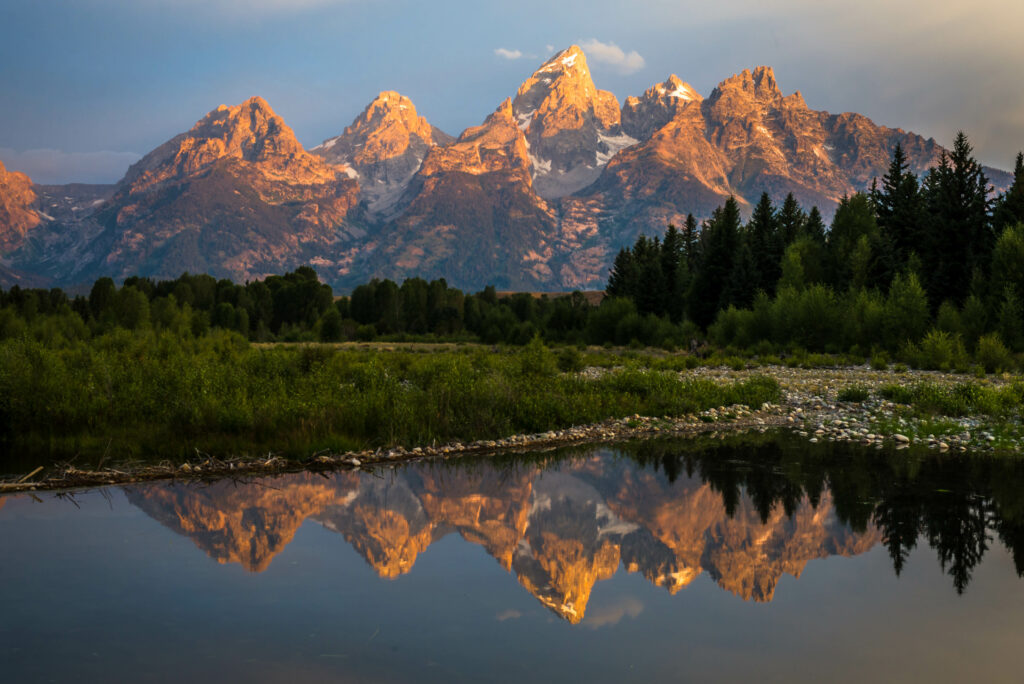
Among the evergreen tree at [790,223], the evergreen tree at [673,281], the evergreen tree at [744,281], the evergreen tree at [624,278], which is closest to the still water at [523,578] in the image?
the evergreen tree at [744,281]

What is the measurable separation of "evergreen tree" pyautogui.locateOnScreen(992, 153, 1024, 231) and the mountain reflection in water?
38.6 meters

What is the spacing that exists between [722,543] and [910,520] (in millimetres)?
3532

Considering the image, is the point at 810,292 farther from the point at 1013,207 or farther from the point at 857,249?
the point at 1013,207

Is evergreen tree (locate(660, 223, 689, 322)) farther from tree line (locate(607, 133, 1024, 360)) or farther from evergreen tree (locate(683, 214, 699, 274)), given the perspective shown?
evergreen tree (locate(683, 214, 699, 274))

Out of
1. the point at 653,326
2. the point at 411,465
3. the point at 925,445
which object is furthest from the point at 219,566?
the point at 653,326

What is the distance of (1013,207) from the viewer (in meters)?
48.2

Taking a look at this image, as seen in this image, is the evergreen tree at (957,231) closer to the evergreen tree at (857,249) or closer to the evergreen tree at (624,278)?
the evergreen tree at (857,249)

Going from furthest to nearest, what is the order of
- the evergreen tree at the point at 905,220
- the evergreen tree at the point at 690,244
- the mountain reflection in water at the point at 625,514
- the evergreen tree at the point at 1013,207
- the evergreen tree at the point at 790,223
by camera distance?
1. the evergreen tree at the point at 690,244
2. the evergreen tree at the point at 790,223
3. the evergreen tree at the point at 905,220
4. the evergreen tree at the point at 1013,207
5. the mountain reflection in water at the point at 625,514

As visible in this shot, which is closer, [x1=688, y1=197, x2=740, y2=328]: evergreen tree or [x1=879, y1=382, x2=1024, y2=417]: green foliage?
[x1=879, y1=382, x2=1024, y2=417]: green foliage

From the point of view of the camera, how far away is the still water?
7.71 meters

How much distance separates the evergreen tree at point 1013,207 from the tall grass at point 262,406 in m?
35.7

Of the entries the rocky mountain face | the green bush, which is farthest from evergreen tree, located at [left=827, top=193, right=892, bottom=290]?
the rocky mountain face

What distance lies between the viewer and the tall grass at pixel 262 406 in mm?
17422

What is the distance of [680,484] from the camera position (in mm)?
15969
